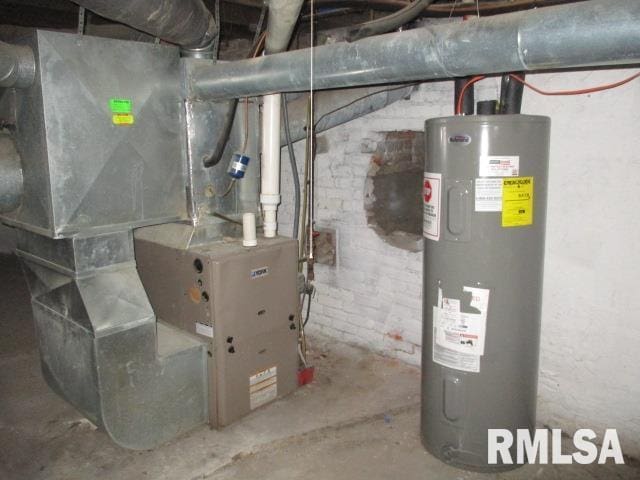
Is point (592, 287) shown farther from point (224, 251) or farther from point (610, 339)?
point (224, 251)

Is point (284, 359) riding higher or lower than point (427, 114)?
lower

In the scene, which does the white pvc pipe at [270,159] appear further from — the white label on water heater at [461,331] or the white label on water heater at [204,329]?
the white label on water heater at [461,331]

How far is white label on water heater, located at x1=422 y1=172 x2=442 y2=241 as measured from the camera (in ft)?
6.29

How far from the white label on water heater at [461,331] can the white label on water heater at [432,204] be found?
0.84 ft

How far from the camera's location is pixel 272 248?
2.41 metres

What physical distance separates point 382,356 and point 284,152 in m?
1.49

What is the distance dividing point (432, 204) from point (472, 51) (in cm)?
63

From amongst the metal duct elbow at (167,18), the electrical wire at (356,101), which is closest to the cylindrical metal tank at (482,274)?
the electrical wire at (356,101)

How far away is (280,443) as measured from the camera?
7.43 feet

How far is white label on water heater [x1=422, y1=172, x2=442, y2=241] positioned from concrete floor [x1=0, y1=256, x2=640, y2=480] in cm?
98

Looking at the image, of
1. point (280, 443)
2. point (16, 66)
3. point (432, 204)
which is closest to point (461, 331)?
point (432, 204)

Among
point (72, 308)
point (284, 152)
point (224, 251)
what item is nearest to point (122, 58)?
point (224, 251)

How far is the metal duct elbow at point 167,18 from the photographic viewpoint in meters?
1.73

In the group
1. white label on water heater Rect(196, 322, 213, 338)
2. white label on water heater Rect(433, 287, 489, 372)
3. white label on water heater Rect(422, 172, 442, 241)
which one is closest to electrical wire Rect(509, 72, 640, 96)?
white label on water heater Rect(422, 172, 442, 241)
